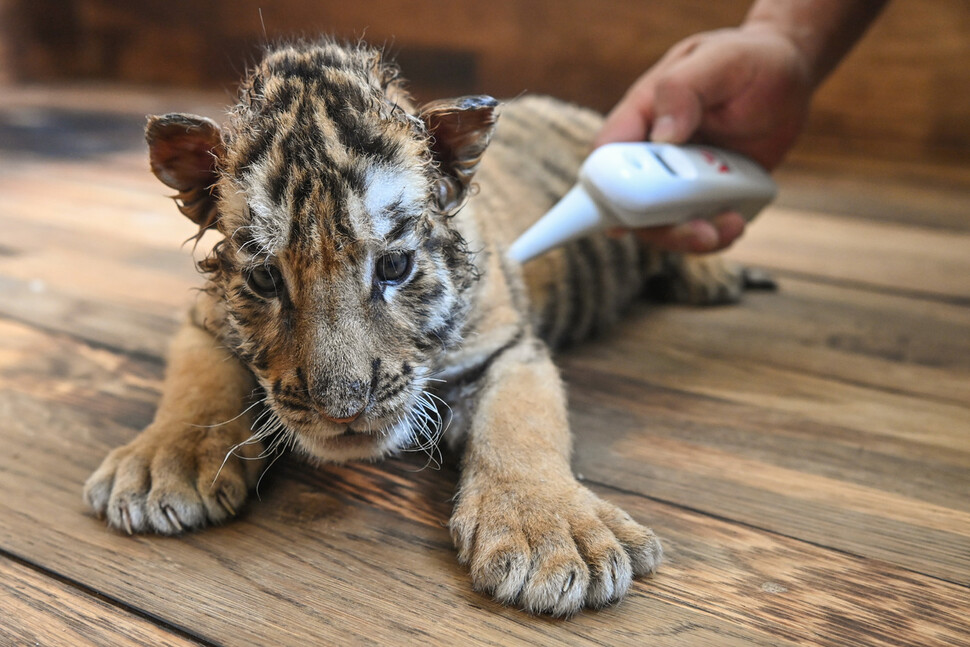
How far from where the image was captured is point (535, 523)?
1.42m

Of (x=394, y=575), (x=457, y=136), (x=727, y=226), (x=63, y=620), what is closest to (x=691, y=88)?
(x=727, y=226)

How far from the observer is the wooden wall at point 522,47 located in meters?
4.61

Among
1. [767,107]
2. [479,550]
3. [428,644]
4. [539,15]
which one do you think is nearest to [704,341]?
[767,107]

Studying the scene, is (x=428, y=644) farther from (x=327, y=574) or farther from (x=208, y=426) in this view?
(x=208, y=426)

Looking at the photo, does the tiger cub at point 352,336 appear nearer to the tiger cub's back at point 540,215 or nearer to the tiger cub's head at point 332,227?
the tiger cub's head at point 332,227

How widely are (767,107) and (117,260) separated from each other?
2092 millimetres

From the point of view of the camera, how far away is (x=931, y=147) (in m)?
4.70

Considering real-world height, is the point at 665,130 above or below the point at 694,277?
above

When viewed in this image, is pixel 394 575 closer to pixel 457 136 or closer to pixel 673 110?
pixel 457 136

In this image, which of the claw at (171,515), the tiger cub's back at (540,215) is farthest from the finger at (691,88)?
the claw at (171,515)

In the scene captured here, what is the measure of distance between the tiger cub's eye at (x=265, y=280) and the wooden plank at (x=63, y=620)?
1.77 feet

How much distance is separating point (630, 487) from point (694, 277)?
47.8 inches

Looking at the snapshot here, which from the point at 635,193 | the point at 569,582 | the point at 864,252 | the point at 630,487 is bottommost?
the point at 864,252

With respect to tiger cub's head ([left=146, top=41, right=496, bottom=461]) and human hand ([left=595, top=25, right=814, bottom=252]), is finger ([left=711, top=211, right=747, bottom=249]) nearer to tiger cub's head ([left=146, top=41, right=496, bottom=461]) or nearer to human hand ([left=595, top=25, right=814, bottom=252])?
human hand ([left=595, top=25, right=814, bottom=252])
